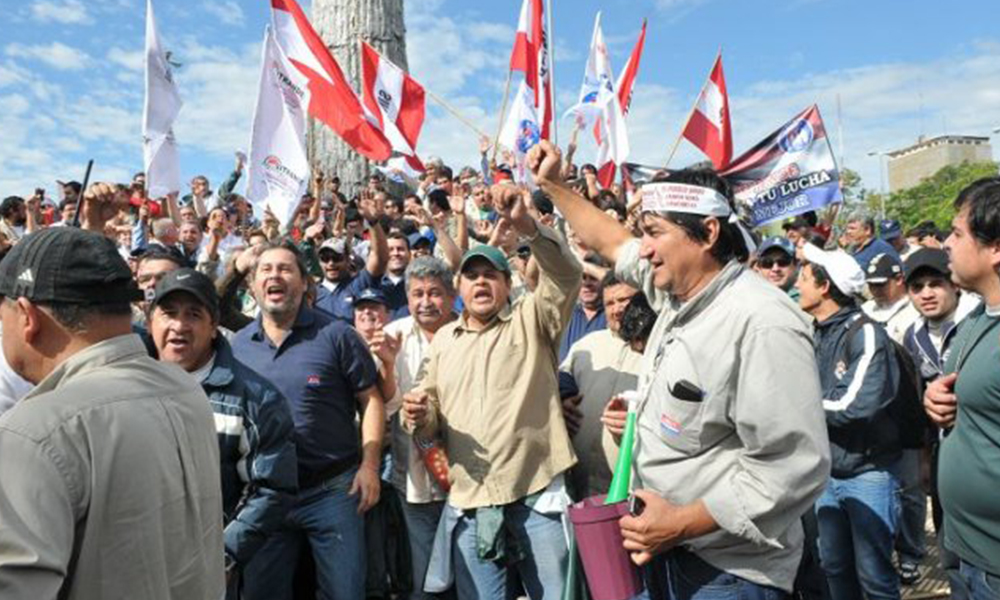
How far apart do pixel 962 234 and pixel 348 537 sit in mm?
2745

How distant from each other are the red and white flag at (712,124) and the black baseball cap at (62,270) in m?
7.71

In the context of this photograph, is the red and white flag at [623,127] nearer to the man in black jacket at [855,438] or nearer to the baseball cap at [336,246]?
the baseball cap at [336,246]

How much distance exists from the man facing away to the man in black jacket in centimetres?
309

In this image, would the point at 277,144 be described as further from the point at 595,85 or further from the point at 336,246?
the point at 595,85

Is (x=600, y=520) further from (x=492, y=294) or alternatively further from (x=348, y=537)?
(x=348, y=537)

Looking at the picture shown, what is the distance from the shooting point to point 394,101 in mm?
8672

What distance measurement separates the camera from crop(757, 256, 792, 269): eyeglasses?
5660 mm

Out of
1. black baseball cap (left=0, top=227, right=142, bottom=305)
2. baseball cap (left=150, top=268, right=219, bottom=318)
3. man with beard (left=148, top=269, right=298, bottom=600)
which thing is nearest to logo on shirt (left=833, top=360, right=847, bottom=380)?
man with beard (left=148, top=269, right=298, bottom=600)

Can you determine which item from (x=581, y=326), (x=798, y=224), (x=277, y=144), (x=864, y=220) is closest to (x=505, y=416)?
(x=581, y=326)

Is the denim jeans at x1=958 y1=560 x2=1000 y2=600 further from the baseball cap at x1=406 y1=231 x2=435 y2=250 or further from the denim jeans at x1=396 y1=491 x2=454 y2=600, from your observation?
the baseball cap at x1=406 y1=231 x2=435 y2=250

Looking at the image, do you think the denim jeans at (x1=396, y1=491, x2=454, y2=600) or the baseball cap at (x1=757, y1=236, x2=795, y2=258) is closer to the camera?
→ the denim jeans at (x1=396, y1=491, x2=454, y2=600)

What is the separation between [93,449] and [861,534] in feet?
12.2

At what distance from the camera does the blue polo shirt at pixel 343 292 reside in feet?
18.9

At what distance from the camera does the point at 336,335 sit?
3875 mm
